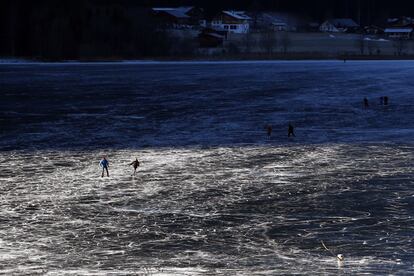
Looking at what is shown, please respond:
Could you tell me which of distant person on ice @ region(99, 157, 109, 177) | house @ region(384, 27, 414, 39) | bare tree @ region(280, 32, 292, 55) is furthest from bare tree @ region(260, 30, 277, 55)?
distant person on ice @ region(99, 157, 109, 177)

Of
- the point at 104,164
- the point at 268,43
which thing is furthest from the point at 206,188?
the point at 268,43

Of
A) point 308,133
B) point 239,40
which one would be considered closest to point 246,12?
point 239,40

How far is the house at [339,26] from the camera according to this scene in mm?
106125

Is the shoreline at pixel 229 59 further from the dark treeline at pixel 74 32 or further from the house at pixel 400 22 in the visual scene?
the house at pixel 400 22

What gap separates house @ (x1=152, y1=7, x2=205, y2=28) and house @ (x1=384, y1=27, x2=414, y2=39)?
77.3 ft

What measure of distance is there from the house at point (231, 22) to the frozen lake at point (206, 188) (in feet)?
233

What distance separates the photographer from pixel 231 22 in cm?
10444

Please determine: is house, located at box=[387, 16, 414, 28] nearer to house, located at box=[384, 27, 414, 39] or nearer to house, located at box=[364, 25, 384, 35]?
house, located at box=[384, 27, 414, 39]

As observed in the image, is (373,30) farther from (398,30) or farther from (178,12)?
(178,12)

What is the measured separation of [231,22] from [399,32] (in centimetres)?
2064

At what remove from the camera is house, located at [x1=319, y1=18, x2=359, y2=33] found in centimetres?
10612

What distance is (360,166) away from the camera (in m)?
17.7

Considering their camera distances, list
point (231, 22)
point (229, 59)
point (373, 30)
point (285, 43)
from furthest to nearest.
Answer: point (373, 30) < point (231, 22) < point (285, 43) < point (229, 59)

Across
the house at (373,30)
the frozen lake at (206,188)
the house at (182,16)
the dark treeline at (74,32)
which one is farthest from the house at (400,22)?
the frozen lake at (206,188)
